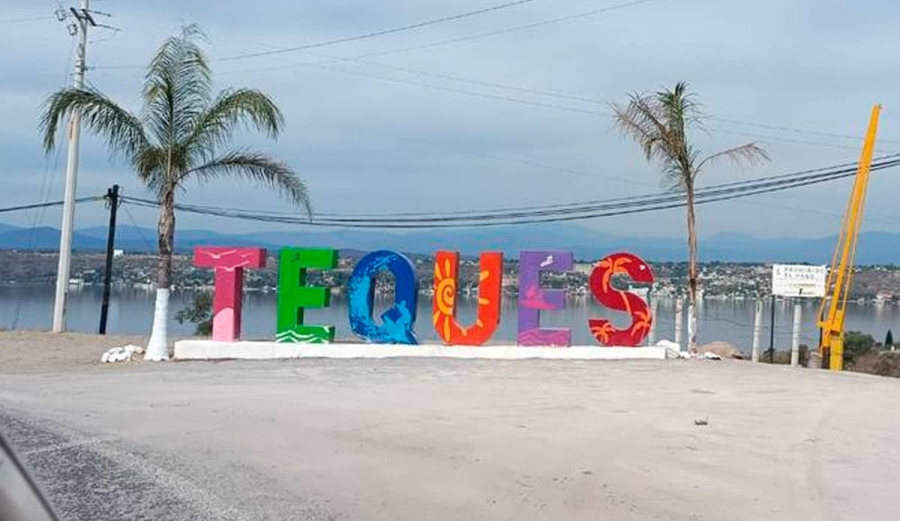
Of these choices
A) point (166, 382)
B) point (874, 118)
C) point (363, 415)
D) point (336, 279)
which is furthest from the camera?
point (874, 118)

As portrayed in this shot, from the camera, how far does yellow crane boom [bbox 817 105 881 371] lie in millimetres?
28438

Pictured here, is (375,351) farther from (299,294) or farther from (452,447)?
(452,447)

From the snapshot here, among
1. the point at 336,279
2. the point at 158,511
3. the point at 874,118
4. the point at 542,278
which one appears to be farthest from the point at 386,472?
the point at 874,118

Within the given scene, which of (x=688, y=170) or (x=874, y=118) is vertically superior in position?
(x=874, y=118)

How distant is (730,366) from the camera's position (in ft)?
66.8

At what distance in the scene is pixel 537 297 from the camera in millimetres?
21172

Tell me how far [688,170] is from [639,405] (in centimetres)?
1128

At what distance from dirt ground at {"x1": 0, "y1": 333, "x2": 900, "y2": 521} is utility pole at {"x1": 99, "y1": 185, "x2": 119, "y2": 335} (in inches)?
546

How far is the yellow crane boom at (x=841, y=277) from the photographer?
28438mm

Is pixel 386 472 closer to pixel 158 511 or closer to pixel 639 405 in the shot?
pixel 158 511

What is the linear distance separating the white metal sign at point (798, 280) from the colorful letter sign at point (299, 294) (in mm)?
16046

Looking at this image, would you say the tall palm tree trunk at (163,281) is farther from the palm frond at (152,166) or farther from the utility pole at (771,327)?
the utility pole at (771,327)

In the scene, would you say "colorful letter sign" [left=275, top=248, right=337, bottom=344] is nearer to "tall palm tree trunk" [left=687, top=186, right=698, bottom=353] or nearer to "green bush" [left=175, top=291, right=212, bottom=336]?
"tall palm tree trunk" [left=687, top=186, right=698, bottom=353]

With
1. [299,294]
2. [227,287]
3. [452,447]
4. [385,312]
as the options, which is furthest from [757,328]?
[452,447]
